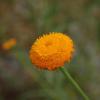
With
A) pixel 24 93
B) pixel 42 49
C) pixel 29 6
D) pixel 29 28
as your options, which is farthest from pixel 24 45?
pixel 42 49

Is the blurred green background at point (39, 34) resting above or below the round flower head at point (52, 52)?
above

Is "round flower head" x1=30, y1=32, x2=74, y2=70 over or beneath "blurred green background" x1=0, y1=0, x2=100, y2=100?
beneath

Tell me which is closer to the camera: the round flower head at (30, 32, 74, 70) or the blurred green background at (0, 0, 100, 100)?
the round flower head at (30, 32, 74, 70)

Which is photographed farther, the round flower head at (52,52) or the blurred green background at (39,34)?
the blurred green background at (39,34)

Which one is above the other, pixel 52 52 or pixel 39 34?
pixel 39 34

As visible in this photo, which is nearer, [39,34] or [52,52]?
[52,52]
